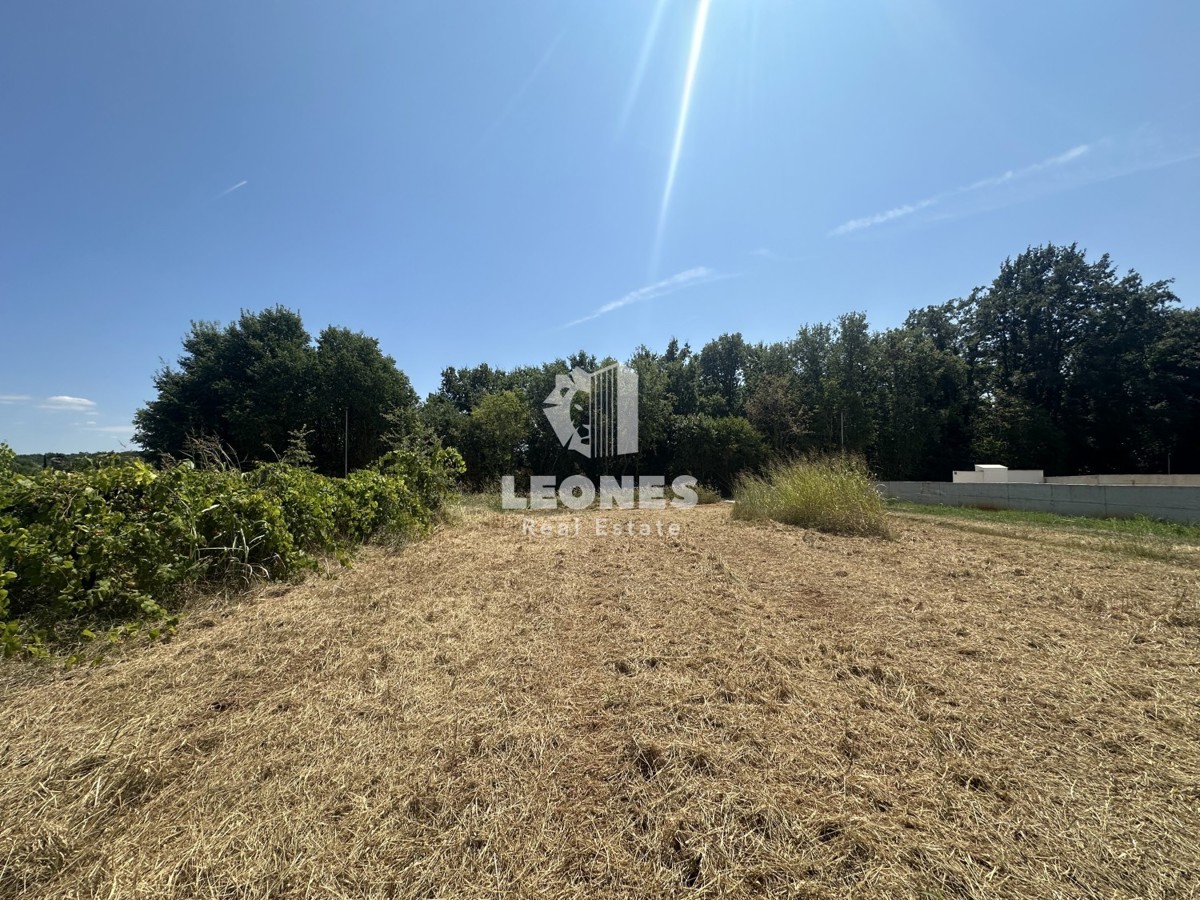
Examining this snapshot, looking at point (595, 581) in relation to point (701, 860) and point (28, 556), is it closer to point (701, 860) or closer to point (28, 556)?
point (701, 860)

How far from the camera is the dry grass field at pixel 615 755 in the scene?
1091mm

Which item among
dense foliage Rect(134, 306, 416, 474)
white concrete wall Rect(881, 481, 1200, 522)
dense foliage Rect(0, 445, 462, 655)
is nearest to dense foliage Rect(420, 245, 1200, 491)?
dense foliage Rect(134, 306, 416, 474)

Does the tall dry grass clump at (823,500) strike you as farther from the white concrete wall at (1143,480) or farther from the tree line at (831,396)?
the white concrete wall at (1143,480)

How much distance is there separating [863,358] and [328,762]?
2142cm

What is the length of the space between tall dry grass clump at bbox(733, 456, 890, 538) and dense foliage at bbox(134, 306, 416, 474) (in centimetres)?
1213

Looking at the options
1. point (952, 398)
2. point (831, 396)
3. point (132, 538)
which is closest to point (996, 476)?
point (831, 396)

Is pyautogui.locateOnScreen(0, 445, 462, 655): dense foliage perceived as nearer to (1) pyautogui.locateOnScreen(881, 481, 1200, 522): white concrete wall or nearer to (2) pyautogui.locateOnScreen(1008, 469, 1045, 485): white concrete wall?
(1) pyautogui.locateOnScreen(881, 481, 1200, 522): white concrete wall

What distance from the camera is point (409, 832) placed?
120cm

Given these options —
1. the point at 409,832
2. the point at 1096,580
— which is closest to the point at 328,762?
the point at 409,832

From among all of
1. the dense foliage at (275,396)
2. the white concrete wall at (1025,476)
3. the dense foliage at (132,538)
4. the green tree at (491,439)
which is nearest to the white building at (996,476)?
the white concrete wall at (1025,476)

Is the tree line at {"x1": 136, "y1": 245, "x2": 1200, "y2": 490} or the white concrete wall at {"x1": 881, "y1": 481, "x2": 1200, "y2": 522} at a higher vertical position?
the tree line at {"x1": 136, "y1": 245, "x2": 1200, "y2": 490}

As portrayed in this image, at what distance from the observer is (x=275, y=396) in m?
14.8

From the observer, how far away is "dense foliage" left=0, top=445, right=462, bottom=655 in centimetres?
217

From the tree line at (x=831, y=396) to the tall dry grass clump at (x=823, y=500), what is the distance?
7.83 meters
